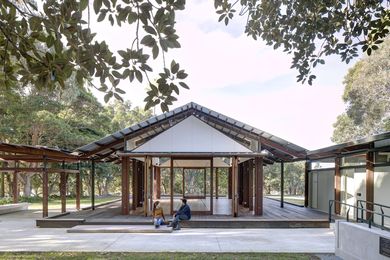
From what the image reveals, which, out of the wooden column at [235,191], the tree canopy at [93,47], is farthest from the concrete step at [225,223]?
the tree canopy at [93,47]

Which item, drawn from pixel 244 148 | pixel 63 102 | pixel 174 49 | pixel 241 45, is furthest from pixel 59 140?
pixel 174 49

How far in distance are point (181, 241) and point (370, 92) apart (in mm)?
17520

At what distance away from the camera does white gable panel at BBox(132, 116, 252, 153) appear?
14195mm

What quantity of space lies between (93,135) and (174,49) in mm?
26676

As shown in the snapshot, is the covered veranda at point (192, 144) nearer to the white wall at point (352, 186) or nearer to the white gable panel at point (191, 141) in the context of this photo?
the white gable panel at point (191, 141)

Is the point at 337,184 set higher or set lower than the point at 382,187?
lower

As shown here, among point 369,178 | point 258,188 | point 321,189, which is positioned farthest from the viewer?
point 321,189

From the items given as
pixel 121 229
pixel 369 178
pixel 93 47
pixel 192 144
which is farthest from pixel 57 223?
pixel 93 47

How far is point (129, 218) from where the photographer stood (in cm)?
1338

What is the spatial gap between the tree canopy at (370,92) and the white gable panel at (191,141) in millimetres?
11760

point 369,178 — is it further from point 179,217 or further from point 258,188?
point 179,217

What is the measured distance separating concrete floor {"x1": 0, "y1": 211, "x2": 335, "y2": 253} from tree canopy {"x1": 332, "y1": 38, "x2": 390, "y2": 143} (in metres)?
13.0

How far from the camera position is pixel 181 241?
33.0 ft

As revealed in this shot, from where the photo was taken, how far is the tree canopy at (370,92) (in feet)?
70.1
